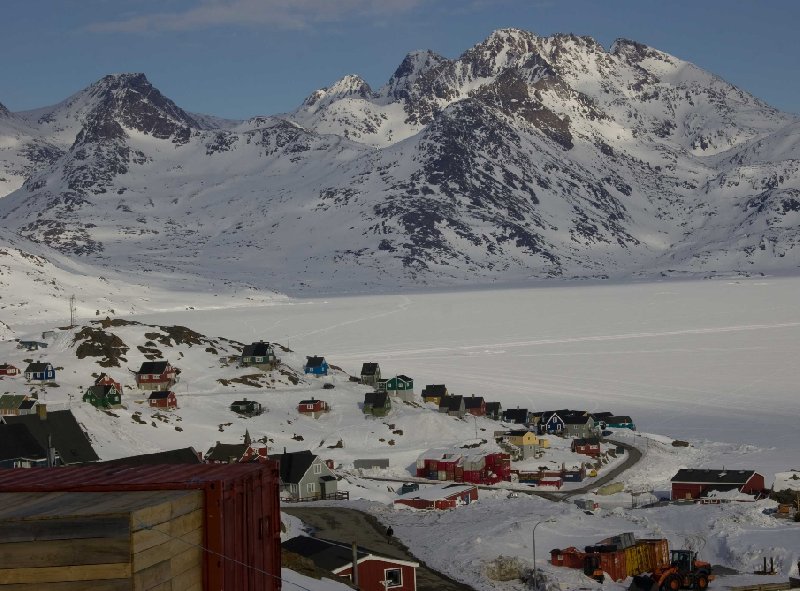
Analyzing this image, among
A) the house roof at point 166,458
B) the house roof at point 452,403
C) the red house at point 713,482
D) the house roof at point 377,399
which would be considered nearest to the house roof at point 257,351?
the house roof at point 377,399

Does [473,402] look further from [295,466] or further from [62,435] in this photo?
[62,435]

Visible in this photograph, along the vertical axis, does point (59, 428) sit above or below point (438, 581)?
above

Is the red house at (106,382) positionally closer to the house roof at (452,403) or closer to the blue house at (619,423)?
the house roof at (452,403)

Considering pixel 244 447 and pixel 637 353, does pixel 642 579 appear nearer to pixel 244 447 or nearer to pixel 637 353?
pixel 244 447

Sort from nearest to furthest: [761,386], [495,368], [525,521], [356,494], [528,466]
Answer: [525,521]
[356,494]
[528,466]
[761,386]
[495,368]

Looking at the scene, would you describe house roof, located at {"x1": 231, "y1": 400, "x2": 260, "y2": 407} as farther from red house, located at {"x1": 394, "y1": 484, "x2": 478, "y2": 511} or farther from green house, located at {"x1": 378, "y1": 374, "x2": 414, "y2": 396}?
red house, located at {"x1": 394, "y1": 484, "x2": 478, "y2": 511}

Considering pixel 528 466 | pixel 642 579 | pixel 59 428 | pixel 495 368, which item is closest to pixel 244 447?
pixel 59 428
